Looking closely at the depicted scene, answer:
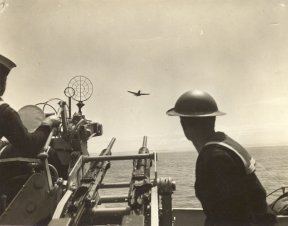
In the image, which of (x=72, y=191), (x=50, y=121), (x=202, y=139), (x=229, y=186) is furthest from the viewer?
(x=50, y=121)

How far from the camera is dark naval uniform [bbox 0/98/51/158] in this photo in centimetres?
534

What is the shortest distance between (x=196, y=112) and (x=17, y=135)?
2.66 m

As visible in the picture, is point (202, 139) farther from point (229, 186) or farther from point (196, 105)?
point (229, 186)

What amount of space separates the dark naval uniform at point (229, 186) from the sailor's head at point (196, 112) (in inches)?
10.9

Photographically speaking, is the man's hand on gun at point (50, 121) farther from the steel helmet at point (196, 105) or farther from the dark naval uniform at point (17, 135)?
the steel helmet at point (196, 105)

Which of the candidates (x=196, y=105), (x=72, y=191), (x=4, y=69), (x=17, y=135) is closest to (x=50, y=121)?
(x=17, y=135)

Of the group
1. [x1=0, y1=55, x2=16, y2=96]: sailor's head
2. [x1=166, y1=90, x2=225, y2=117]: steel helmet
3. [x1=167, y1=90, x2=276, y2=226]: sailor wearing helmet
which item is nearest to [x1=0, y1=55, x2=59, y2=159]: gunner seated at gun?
[x1=0, y1=55, x2=16, y2=96]: sailor's head

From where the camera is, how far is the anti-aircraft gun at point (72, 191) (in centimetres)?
437

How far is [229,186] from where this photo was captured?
11.1ft

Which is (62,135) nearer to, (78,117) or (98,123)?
(78,117)

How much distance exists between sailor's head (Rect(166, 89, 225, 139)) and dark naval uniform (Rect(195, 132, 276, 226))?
276 mm

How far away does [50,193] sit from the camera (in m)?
5.62

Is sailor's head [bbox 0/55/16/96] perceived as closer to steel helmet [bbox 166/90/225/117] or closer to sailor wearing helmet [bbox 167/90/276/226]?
steel helmet [bbox 166/90/225/117]

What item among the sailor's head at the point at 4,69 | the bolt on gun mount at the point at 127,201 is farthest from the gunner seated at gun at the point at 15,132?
the bolt on gun mount at the point at 127,201
